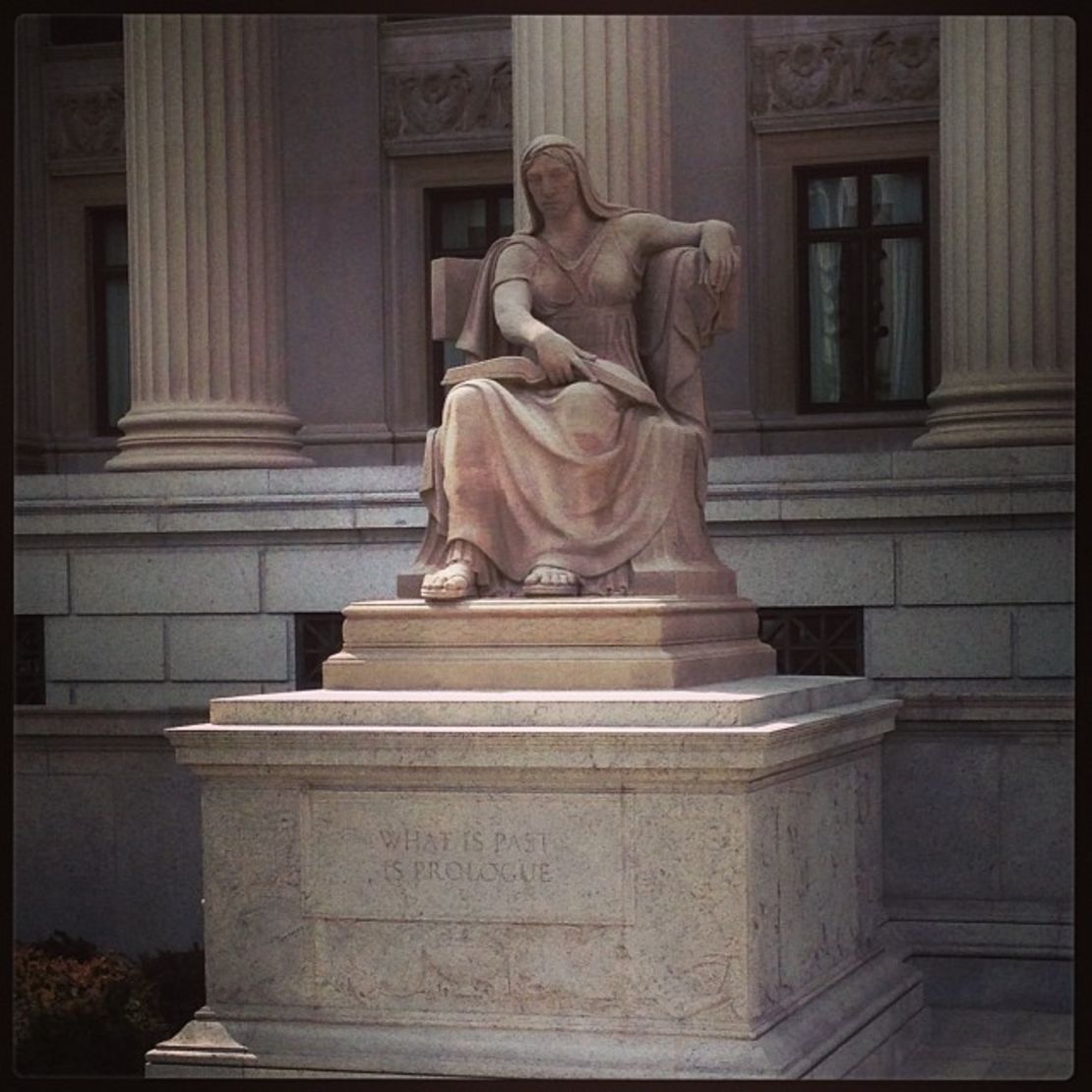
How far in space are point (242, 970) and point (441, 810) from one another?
3.88 feet

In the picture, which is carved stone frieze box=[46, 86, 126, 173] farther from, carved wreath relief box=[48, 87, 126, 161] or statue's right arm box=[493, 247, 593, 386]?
statue's right arm box=[493, 247, 593, 386]

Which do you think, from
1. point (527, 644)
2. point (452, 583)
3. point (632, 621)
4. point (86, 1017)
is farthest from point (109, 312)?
point (632, 621)

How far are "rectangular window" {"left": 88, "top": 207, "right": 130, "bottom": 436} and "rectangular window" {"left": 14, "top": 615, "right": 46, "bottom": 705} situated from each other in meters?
4.92

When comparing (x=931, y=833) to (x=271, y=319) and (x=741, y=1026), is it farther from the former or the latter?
(x=271, y=319)

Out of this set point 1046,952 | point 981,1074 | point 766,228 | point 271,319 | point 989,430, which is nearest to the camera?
point 981,1074

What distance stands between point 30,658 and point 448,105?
21.8 ft

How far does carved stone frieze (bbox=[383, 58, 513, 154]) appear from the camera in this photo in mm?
21219

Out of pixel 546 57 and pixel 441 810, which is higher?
pixel 546 57

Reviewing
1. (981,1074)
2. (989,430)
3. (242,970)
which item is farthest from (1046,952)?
(242,970)

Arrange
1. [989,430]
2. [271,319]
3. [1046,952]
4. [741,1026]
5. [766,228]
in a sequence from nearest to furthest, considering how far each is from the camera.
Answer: [741,1026]
[1046,952]
[989,430]
[271,319]
[766,228]

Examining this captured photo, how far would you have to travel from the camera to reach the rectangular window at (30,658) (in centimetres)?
1775

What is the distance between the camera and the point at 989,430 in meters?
16.0

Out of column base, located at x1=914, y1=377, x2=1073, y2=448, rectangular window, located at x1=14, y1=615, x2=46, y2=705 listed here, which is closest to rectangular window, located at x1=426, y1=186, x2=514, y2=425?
rectangular window, located at x1=14, y1=615, x2=46, y2=705

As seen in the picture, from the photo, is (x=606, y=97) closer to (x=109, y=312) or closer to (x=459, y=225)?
(x=459, y=225)
